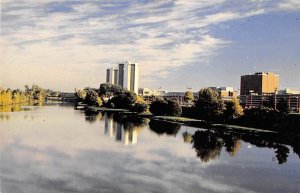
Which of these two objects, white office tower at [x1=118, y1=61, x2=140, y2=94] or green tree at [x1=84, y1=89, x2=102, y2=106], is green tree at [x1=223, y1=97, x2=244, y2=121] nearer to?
green tree at [x1=84, y1=89, x2=102, y2=106]

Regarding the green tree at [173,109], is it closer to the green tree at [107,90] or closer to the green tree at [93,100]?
the green tree at [93,100]

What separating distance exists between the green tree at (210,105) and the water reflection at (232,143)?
7.60m

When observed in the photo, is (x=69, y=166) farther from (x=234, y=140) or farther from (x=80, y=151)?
(x=234, y=140)

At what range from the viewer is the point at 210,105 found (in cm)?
4569

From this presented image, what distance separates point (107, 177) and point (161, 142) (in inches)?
503

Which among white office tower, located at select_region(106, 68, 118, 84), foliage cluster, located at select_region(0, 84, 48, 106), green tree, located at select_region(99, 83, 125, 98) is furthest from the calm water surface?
white office tower, located at select_region(106, 68, 118, 84)

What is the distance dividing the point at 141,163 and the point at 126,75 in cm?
12542

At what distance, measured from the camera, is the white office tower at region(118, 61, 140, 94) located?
137 metres

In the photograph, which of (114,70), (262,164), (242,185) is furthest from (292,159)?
(114,70)

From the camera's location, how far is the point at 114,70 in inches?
6132

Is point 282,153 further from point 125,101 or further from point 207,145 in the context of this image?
point 125,101

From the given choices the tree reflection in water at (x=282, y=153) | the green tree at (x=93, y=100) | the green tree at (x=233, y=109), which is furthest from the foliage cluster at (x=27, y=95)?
the tree reflection in water at (x=282, y=153)

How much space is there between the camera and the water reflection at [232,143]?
24.9 m

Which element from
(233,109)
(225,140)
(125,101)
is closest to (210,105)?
(233,109)
